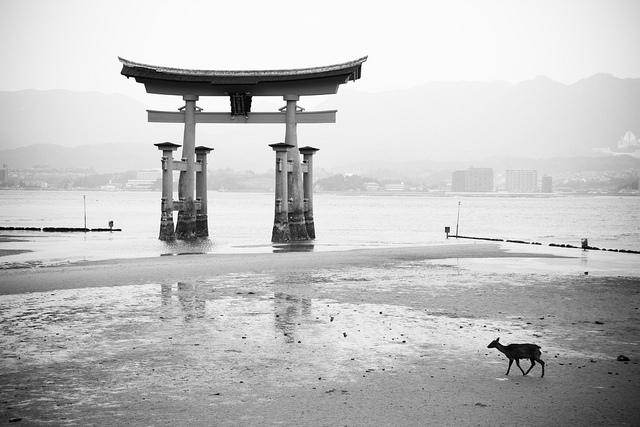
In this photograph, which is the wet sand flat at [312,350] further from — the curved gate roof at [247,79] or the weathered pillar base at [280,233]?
the curved gate roof at [247,79]

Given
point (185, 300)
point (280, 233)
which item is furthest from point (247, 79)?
point (185, 300)

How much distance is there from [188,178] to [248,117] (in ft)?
16.6

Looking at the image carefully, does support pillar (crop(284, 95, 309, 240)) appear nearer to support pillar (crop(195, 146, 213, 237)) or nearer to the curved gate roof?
the curved gate roof

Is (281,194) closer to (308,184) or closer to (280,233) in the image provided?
(280,233)

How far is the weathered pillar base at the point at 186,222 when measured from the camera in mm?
33594

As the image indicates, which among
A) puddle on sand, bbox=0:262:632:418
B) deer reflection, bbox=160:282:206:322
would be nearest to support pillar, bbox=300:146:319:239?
deer reflection, bbox=160:282:206:322

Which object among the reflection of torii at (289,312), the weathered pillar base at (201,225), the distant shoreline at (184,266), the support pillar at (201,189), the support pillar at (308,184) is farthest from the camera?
the weathered pillar base at (201,225)

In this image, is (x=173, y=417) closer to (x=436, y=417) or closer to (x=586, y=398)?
(x=436, y=417)

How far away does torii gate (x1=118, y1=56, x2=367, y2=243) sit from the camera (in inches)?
1238

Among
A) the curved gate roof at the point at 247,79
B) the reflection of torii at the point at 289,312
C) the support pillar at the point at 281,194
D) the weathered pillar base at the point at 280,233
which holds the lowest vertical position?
the reflection of torii at the point at 289,312

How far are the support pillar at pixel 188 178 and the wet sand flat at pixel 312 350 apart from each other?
15.2m

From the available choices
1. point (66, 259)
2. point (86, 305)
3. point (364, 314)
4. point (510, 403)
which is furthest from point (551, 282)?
point (66, 259)

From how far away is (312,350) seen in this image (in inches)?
388

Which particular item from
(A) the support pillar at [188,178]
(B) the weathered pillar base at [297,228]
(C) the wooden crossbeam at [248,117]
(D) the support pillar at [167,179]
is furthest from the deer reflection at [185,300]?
(C) the wooden crossbeam at [248,117]
